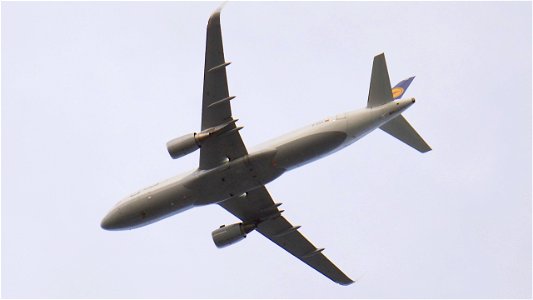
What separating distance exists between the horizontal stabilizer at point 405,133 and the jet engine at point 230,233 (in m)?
10.1

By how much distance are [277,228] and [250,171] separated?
7.60 m

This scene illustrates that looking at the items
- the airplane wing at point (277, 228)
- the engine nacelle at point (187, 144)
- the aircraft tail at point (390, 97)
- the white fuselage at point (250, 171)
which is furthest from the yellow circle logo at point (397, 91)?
the engine nacelle at point (187, 144)

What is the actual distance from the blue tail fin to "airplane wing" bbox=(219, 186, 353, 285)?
8.91m

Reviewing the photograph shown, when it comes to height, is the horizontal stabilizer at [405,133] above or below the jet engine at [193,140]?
below

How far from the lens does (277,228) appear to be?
52469 millimetres

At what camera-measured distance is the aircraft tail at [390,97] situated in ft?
146

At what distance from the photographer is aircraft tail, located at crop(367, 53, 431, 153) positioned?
44625mm

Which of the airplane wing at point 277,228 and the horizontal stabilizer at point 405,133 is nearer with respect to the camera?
the horizontal stabilizer at point 405,133

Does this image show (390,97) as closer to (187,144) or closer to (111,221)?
(187,144)

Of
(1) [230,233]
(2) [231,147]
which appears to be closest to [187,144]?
(2) [231,147]

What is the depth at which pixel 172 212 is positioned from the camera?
48.3 m

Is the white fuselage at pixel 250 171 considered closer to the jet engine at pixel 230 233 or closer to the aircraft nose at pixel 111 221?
the aircraft nose at pixel 111 221

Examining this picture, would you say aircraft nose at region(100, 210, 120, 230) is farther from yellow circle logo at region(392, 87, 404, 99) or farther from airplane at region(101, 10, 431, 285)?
yellow circle logo at region(392, 87, 404, 99)

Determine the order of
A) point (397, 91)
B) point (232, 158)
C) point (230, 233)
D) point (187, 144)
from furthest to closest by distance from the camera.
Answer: point (230, 233), point (397, 91), point (232, 158), point (187, 144)
